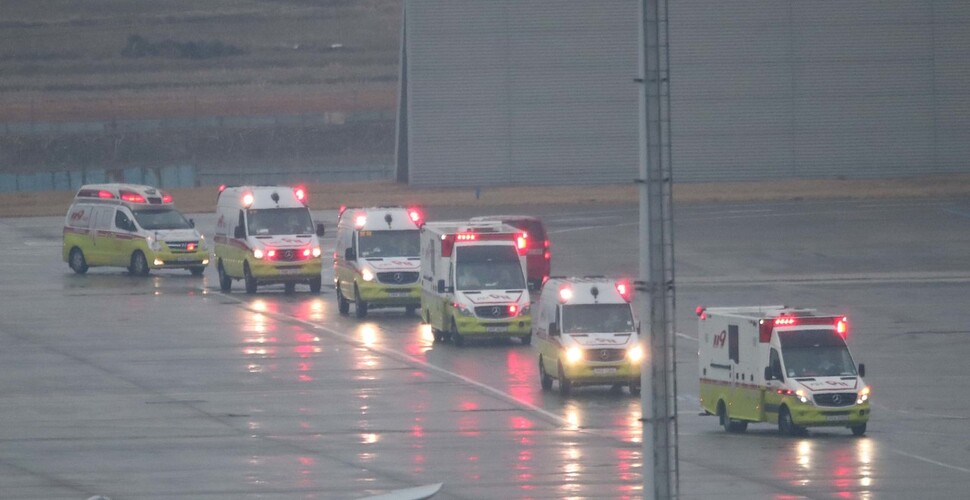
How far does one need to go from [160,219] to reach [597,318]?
76.9ft

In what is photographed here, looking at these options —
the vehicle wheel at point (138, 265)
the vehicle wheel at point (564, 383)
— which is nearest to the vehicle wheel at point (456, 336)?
the vehicle wheel at point (564, 383)

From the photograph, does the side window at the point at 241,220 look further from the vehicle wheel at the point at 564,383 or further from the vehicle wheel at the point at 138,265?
the vehicle wheel at the point at 564,383

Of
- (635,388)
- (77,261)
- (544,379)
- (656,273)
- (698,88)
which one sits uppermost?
(698,88)

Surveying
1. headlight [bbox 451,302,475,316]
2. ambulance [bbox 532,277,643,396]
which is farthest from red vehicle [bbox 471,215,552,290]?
ambulance [bbox 532,277,643,396]

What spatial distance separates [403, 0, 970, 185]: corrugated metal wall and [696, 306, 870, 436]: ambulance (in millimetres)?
53199

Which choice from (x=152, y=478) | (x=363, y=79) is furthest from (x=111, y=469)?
(x=363, y=79)

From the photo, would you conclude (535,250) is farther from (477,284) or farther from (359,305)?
(477,284)

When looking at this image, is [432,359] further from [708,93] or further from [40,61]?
[40,61]

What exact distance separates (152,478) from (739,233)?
4256 cm

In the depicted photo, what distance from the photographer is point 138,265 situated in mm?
53312

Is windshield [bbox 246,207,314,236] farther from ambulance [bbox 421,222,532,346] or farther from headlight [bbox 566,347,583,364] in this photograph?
headlight [bbox 566,347,583,364]

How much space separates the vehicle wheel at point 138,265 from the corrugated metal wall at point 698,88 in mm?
31395

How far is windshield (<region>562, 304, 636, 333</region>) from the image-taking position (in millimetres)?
33250

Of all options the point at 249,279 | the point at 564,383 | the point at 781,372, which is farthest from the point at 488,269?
the point at 781,372
